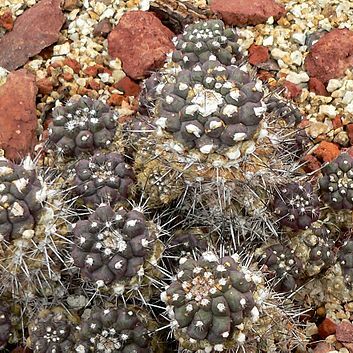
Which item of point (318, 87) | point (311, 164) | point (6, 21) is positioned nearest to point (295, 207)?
point (311, 164)

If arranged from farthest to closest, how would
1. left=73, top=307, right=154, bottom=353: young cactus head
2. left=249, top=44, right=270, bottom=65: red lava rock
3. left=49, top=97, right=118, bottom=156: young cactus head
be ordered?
left=249, top=44, right=270, bottom=65: red lava rock, left=49, top=97, right=118, bottom=156: young cactus head, left=73, top=307, right=154, bottom=353: young cactus head

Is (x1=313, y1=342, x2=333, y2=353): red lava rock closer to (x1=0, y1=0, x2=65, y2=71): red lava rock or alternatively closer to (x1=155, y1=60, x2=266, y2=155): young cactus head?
(x1=155, y1=60, x2=266, y2=155): young cactus head

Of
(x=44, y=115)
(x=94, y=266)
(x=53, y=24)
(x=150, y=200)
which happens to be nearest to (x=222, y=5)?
(x=53, y=24)

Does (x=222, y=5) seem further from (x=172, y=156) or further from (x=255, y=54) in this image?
(x=172, y=156)

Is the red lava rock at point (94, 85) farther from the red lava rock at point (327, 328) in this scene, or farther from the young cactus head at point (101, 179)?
the red lava rock at point (327, 328)

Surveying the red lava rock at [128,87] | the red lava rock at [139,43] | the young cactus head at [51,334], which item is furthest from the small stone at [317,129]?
the young cactus head at [51,334]

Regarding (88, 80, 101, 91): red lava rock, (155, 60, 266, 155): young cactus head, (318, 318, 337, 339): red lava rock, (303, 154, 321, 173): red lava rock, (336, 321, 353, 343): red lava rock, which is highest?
(155, 60, 266, 155): young cactus head

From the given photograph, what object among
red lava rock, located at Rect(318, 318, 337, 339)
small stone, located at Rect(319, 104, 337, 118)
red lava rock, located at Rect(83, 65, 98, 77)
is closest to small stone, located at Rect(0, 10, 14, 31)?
red lava rock, located at Rect(83, 65, 98, 77)
